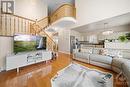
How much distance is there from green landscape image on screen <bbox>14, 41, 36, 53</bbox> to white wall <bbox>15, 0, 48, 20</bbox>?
3.02 metres

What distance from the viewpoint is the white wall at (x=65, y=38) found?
9.40 meters

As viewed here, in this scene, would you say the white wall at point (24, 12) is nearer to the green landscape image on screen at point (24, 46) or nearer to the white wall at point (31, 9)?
the white wall at point (31, 9)

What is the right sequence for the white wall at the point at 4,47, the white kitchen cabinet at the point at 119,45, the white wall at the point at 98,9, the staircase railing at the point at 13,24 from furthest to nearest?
1. the white kitchen cabinet at the point at 119,45
2. the staircase railing at the point at 13,24
3. the white wall at the point at 98,9
4. the white wall at the point at 4,47

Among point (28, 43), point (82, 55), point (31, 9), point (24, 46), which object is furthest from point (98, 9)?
point (31, 9)

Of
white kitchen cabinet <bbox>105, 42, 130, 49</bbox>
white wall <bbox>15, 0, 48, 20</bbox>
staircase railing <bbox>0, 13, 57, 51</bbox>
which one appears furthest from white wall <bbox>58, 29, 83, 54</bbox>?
white kitchen cabinet <bbox>105, 42, 130, 49</bbox>

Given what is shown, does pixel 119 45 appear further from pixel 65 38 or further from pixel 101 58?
pixel 65 38

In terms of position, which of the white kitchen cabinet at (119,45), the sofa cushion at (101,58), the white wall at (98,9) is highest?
the white wall at (98,9)

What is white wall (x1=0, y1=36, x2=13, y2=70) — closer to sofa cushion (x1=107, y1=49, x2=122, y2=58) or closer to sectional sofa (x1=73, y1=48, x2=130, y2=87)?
sectional sofa (x1=73, y1=48, x2=130, y2=87)

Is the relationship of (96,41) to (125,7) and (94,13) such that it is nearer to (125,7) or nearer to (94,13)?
(94,13)

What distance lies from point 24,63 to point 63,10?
15.7ft

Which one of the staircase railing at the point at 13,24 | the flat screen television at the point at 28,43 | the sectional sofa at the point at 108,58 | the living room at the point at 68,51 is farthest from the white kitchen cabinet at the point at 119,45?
the staircase railing at the point at 13,24

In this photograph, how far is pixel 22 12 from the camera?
6648 millimetres

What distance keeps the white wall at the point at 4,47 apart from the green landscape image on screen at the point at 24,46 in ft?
0.78

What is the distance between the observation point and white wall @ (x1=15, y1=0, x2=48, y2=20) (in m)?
6.49
